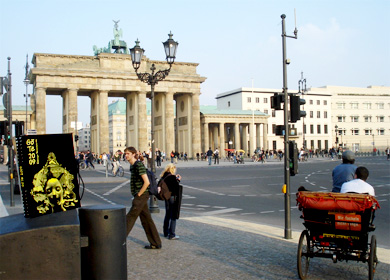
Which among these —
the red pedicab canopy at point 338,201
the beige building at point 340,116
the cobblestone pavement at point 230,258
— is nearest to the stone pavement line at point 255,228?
the cobblestone pavement at point 230,258

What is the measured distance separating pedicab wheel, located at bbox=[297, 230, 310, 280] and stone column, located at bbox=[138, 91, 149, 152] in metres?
67.8

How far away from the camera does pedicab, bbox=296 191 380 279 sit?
6211 mm

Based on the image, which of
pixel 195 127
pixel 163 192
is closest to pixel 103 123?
pixel 195 127

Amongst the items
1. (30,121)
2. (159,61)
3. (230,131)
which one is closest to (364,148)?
(230,131)

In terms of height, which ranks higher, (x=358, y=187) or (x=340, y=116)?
(x=340, y=116)

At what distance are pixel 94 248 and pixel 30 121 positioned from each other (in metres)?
75.5

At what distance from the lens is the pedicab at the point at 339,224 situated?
621 centimetres

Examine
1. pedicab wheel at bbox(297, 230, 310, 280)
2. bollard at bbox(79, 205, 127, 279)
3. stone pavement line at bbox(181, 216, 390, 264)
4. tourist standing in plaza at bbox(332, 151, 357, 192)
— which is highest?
tourist standing in plaza at bbox(332, 151, 357, 192)

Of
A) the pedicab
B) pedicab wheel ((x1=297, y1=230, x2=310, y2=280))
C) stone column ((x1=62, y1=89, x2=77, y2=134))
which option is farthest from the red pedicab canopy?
stone column ((x1=62, y1=89, x2=77, y2=134))

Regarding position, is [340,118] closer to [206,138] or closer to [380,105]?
[380,105]

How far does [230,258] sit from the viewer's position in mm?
7629

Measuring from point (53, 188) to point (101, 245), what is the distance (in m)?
0.78

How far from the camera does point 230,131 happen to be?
111m

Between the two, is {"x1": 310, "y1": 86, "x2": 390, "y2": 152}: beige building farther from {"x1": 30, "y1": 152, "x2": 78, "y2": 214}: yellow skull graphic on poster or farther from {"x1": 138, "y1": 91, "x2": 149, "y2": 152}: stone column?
{"x1": 30, "y1": 152, "x2": 78, "y2": 214}: yellow skull graphic on poster
